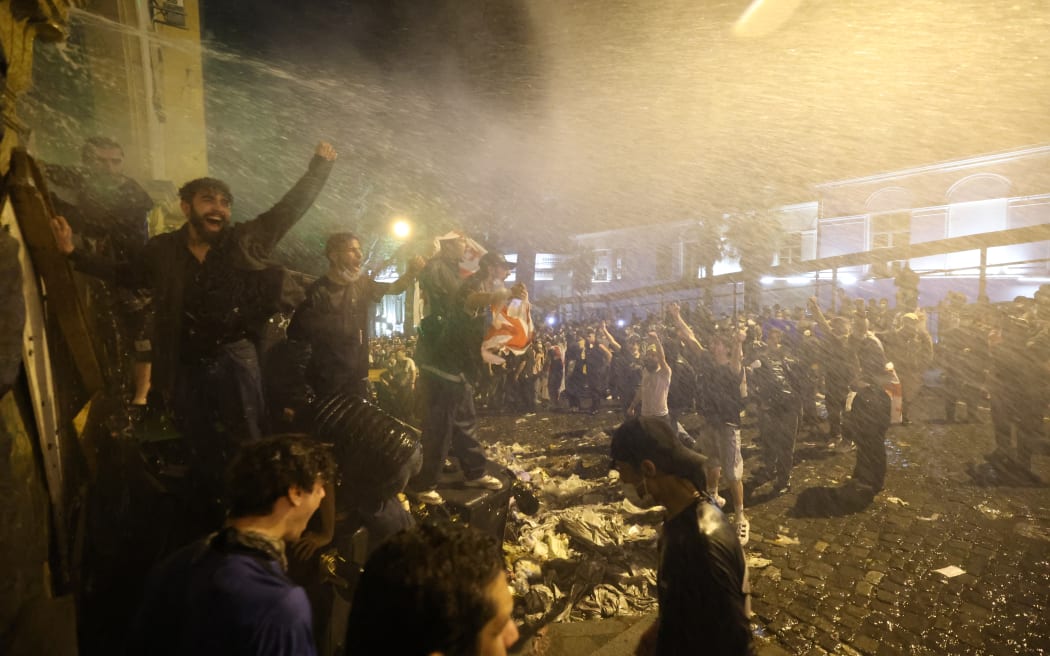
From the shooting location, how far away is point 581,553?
5.35m

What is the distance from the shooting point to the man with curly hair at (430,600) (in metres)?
1.37

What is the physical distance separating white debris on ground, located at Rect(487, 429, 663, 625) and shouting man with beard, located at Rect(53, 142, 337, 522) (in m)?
2.89

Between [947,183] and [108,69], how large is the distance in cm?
3114

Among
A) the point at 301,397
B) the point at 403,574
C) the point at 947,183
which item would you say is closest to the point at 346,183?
the point at 301,397

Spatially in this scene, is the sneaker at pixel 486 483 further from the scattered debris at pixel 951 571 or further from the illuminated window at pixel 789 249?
the illuminated window at pixel 789 249

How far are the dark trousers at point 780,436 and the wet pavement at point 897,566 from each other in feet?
1.09

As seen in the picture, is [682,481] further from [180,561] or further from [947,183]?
[947,183]

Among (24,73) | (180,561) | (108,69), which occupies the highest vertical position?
(108,69)

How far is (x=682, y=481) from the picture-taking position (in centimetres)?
251

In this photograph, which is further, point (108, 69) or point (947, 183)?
point (947, 183)

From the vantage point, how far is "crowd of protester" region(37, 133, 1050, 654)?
5.56 ft

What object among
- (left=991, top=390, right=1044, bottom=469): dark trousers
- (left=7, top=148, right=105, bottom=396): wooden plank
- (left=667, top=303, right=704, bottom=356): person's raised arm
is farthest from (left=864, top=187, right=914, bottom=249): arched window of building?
(left=7, top=148, right=105, bottom=396): wooden plank

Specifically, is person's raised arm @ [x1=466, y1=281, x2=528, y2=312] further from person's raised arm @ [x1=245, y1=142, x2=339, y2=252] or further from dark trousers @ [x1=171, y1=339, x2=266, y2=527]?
dark trousers @ [x1=171, y1=339, x2=266, y2=527]

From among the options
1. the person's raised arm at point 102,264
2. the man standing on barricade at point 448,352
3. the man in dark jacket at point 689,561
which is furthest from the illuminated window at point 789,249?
the person's raised arm at point 102,264
